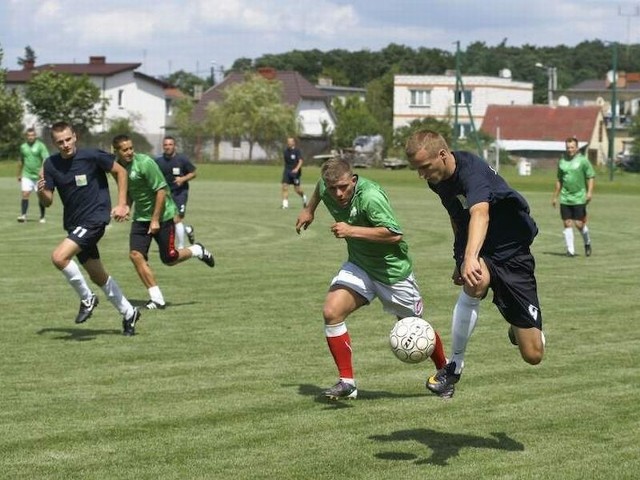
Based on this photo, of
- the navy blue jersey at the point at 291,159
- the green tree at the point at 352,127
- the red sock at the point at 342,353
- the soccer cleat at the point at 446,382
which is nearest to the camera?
the soccer cleat at the point at 446,382

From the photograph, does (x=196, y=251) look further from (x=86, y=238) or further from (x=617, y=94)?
(x=617, y=94)

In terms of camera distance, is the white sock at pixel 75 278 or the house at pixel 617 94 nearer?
the white sock at pixel 75 278

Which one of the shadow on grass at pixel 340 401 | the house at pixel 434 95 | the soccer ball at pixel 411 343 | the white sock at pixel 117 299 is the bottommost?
the shadow on grass at pixel 340 401

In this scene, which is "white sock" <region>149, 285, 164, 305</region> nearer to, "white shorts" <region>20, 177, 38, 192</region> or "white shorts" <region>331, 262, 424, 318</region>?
"white shorts" <region>331, 262, 424, 318</region>

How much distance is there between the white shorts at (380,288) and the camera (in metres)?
9.85

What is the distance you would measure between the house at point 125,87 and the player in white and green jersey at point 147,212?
91.2m

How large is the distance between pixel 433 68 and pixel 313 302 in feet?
568

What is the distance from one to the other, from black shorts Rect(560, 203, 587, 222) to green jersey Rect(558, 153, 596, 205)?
0.28ft

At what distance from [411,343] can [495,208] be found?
3.91 ft

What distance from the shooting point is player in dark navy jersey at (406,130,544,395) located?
25.9 ft

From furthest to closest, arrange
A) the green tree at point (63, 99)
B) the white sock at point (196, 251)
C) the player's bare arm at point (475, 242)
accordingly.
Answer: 1. the green tree at point (63, 99)
2. the white sock at point (196, 251)
3. the player's bare arm at point (475, 242)

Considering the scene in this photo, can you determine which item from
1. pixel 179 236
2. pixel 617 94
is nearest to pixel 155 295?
pixel 179 236

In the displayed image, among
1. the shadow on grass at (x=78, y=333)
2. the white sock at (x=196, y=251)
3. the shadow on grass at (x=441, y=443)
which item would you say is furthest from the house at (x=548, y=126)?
the shadow on grass at (x=441, y=443)

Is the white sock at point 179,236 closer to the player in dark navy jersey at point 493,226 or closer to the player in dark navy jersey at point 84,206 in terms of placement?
the player in dark navy jersey at point 84,206
